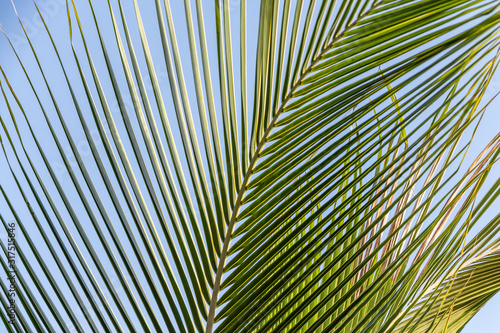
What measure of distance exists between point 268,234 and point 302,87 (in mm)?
295

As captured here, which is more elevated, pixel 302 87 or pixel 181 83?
pixel 181 83

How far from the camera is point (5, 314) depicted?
67 cm

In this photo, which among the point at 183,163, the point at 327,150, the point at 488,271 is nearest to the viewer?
the point at 327,150

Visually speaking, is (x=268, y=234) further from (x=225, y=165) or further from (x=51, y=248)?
(x=51, y=248)

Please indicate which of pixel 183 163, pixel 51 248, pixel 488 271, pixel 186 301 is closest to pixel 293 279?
pixel 186 301

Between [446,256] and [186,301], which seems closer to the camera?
[446,256]

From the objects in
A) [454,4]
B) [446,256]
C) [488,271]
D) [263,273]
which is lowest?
[488,271]

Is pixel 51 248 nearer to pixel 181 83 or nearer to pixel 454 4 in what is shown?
pixel 181 83

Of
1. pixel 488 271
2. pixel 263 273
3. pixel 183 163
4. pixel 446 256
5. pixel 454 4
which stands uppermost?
Result: pixel 183 163

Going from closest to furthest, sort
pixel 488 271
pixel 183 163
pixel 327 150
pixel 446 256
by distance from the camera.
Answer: pixel 446 256 → pixel 327 150 → pixel 183 163 → pixel 488 271

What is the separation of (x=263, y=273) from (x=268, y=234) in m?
0.07

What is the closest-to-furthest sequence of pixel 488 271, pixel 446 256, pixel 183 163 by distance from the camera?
pixel 446 256
pixel 183 163
pixel 488 271

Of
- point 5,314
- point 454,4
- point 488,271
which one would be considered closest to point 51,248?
point 5,314

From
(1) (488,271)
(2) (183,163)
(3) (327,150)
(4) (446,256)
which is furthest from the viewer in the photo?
(1) (488,271)
